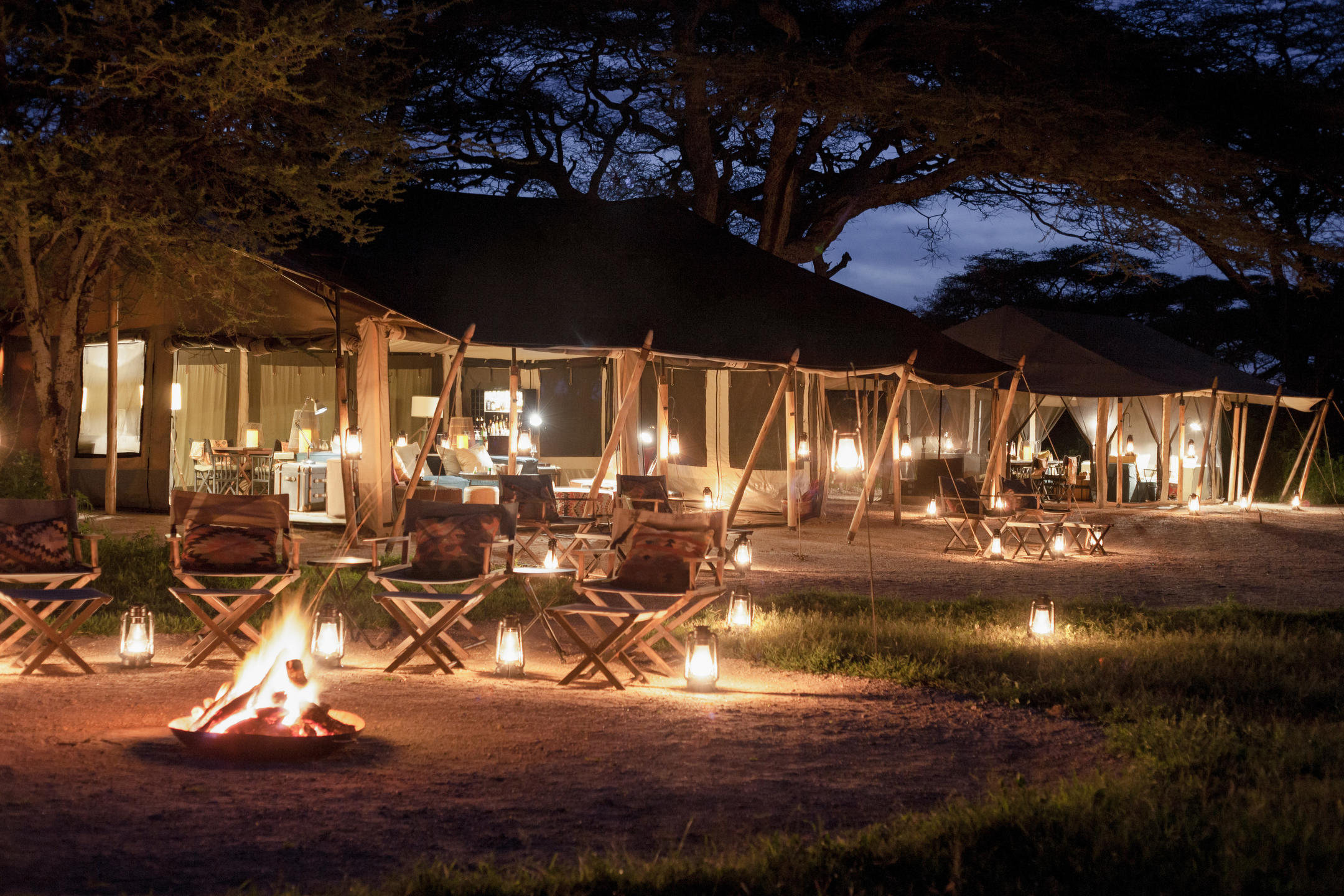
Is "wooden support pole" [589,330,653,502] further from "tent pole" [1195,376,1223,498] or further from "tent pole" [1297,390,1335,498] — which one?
"tent pole" [1297,390,1335,498]

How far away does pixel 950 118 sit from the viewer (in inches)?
546

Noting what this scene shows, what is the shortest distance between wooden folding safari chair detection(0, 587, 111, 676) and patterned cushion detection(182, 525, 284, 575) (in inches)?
18.0

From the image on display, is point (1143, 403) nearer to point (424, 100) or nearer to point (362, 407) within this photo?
point (424, 100)

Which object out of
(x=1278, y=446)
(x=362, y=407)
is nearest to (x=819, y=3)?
(x=362, y=407)

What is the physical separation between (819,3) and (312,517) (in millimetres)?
8954

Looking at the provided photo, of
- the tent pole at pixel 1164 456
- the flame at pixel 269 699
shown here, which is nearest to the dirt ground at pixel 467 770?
the flame at pixel 269 699

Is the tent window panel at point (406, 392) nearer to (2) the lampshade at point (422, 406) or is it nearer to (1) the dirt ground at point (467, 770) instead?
(2) the lampshade at point (422, 406)

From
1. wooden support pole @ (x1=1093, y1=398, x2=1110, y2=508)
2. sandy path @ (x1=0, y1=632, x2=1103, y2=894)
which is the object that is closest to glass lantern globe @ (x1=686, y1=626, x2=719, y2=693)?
sandy path @ (x1=0, y1=632, x2=1103, y2=894)

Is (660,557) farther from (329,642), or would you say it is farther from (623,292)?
(623,292)

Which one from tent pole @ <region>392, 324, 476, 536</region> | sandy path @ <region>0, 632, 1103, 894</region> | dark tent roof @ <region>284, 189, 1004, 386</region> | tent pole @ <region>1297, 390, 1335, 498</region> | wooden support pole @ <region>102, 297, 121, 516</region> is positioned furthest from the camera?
tent pole @ <region>1297, 390, 1335, 498</region>

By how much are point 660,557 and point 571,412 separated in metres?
10.5

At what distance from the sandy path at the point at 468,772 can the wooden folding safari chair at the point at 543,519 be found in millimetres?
3156

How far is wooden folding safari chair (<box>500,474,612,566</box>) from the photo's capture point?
8703 mm

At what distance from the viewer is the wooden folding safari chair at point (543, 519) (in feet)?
28.6
